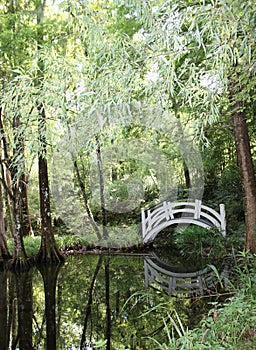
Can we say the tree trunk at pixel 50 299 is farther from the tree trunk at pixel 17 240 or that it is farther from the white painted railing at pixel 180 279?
the white painted railing at pixel 180 279

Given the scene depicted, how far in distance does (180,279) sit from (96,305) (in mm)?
1551

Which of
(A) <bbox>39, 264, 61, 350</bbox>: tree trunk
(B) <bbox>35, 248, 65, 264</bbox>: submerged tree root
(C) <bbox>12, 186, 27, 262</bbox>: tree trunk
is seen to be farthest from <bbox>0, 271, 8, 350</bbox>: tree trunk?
(B) <bbox>35, 248, 65, 264</bbox>: submerged tree root

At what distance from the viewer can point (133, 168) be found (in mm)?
10273

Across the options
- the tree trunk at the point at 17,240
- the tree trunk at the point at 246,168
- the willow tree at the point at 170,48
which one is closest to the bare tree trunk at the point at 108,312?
the tree trunk at the point at 17,240

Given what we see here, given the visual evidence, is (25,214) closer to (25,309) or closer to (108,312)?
(25,309)

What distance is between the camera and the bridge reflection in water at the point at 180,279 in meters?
4.78

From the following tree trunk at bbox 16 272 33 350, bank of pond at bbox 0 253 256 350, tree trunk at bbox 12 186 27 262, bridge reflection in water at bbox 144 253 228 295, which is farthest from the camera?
tree trunk at bbox 12 186 27 262

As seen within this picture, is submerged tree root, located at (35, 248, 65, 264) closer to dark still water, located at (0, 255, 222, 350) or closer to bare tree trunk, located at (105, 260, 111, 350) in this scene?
dark still water, located at (0, 255, 222, 350)

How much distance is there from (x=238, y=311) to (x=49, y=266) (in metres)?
5.23

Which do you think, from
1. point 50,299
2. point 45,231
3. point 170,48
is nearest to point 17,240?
point 45,231

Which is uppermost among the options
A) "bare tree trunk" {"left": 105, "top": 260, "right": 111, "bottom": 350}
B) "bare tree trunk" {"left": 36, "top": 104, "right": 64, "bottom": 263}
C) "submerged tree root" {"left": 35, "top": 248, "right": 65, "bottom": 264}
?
"bare tree trunk" {"left": 36, "top": 104, "right": 64, "bottom": 263}

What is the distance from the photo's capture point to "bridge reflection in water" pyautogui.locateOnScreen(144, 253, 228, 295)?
4777 mm

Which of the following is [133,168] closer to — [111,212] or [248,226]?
[111,212]

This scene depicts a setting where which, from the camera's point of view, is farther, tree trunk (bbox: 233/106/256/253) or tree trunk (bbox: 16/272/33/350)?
tree trunk (bbox: 233/106/256/253)
